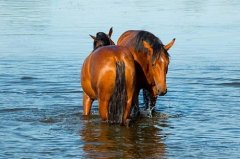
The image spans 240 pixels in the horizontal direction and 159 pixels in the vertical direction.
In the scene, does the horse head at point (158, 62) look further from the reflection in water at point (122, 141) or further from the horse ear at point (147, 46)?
the reflection in water at point (122, 141)

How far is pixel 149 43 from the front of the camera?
1040 cm

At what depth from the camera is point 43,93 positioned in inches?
547

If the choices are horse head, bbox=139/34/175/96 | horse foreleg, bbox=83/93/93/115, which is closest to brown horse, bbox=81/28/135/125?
horse head, bbox=139/34/175/96

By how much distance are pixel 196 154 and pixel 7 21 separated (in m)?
21.6

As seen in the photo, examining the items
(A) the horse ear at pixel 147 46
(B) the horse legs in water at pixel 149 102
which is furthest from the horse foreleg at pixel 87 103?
(A) the horse ear at pixel 147 46

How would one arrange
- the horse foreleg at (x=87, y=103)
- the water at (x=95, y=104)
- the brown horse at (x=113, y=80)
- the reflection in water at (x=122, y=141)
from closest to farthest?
1. the reflection in water at (x=122, y=141)
2. the water at (x=95, y=104)
3. the brown horse at (x=113, y=80)
4. the horse foreleg at (x=87, y=103)

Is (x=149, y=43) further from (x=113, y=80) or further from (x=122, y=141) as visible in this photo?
(x=122, y=141)

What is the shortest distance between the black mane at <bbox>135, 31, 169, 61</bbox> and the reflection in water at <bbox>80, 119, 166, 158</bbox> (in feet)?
3.66

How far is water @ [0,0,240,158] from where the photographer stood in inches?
378

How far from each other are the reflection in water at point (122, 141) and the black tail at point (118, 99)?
21cm

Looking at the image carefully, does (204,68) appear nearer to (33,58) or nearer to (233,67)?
(233,67)

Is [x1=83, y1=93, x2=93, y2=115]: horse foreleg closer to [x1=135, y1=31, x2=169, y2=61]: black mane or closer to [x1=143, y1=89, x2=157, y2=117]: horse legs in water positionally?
[x1=143, y1=89, x2=157, y2=117]: horse legs in water

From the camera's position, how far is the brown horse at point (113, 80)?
971cm

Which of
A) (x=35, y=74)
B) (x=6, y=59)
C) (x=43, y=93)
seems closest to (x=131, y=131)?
(x=43, y=93)
